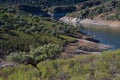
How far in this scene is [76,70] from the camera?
25.9 meters

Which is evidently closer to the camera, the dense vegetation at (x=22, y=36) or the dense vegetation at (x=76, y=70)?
the dense vegetation at (x=76, y=70)

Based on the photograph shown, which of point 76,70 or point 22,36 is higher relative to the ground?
point 76,70

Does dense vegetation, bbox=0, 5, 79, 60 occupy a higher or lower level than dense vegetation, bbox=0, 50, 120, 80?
lower

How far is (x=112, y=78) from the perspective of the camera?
80.2 feet

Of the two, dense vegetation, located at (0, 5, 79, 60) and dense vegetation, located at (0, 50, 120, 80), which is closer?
dense vegetation, located at (0, 50, 120, 80)

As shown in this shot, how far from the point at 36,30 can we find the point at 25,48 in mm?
25668

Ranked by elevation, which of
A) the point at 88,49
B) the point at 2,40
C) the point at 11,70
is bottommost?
the point at 88,49

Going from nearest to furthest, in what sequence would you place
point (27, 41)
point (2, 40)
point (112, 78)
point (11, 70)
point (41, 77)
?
1. point (112, 78)
2. point (41, 77)
3. point (11, 70)
4. point (2, 40)
5. point (27, 41)

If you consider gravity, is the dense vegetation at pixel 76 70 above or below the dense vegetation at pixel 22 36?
above

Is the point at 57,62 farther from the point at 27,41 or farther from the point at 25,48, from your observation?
the point at 27,41

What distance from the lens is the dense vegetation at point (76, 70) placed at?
24875 millimetres

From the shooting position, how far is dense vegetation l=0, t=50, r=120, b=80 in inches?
979

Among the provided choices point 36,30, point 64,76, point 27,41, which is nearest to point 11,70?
point 64,76

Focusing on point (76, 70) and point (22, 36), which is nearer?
point (76, 70)
